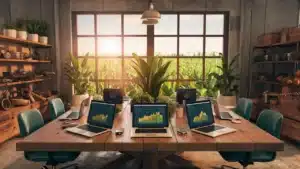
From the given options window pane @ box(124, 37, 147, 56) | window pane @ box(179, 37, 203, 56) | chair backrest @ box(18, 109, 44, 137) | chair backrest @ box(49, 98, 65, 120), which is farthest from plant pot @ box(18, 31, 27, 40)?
window pane @ box(179, 37, 203, 56)

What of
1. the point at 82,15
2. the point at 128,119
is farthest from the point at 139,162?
the point at 82,15

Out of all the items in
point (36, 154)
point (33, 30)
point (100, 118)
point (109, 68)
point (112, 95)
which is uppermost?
point (33, 30)

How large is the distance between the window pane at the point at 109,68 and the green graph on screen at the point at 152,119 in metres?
3.92

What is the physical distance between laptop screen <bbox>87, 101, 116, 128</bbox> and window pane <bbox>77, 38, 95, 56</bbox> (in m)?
3.85

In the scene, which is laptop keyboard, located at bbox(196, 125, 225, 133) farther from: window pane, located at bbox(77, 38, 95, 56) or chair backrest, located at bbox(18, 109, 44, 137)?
window pane, located at bbox(77, 38, 95, 56)

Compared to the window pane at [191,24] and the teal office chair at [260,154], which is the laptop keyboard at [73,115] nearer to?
the teal office chair at [260,154]

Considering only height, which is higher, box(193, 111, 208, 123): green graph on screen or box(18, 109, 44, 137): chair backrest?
box(193, 111, 208, 123): green graph on screen

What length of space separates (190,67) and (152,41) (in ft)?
3.94

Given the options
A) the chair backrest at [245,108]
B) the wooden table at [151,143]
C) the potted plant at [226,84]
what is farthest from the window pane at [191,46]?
the wooden table at [151,143]

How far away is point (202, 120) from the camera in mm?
2127

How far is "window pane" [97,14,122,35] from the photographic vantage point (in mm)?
5684

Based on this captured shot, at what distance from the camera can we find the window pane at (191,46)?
18.7ft

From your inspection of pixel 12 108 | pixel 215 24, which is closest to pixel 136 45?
pixel 215 24

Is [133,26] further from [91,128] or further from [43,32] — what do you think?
[91,128]
